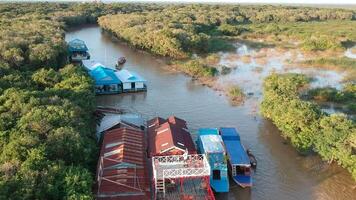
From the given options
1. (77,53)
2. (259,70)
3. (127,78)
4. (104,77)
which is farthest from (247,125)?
(77,53)

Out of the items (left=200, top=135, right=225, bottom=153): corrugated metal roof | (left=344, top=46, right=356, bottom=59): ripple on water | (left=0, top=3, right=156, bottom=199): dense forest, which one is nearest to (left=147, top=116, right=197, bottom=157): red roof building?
(left=200, top=135, right=225, bottom=153): corrugated metal roof

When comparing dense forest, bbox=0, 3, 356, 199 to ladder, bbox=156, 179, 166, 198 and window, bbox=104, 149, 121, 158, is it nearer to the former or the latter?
window, bbox=104, 149, 121, 158

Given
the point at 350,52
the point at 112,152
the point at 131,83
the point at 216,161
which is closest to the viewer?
the point at 216,161

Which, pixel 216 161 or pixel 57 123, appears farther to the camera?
pixel 216 161

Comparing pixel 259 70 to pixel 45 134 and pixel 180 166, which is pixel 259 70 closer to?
pixel 180 166

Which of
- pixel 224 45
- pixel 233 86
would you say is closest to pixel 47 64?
pixel 233 86

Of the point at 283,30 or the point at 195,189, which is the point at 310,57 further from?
the point at 195,189
